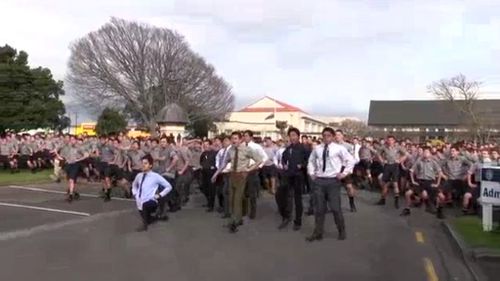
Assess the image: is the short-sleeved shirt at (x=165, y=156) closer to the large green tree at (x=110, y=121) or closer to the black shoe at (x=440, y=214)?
the black shoe at (x=440, y=214)

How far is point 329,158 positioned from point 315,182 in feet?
1.57

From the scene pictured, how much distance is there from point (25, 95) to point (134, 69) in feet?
59.4

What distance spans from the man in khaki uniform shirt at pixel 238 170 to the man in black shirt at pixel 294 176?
2.07 feet

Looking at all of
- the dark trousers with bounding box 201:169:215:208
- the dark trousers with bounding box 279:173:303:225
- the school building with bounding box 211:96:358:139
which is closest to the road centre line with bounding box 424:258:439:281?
the dark trousers with bounding box 279:173:303:225

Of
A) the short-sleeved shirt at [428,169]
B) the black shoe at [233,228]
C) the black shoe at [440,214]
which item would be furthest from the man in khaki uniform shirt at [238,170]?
the short-sleeved shirt at [428,169]

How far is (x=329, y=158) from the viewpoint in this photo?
12.0 metres

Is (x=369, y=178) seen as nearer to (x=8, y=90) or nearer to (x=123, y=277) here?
(x=123, y=277)

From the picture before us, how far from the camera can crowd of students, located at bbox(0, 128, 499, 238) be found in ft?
40.3

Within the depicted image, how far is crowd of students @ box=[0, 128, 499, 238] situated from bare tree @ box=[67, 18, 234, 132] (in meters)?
48.6

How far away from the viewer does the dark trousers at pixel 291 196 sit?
13441 mm

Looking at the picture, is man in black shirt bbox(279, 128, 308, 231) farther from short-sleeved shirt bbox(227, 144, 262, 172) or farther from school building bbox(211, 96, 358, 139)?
school building bbox(211, 96, 358, 139)

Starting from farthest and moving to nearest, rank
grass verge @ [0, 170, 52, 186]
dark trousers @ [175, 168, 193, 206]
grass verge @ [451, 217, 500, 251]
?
grass verge @ [0, 170, 52, 186] → dark trousers @ [175, 168, 193, 206] → grass verge @ [451, 217, 500, 251]

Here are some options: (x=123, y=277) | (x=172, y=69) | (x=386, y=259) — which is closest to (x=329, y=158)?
(x=386, y=259)

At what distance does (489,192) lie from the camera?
13.3 metres
